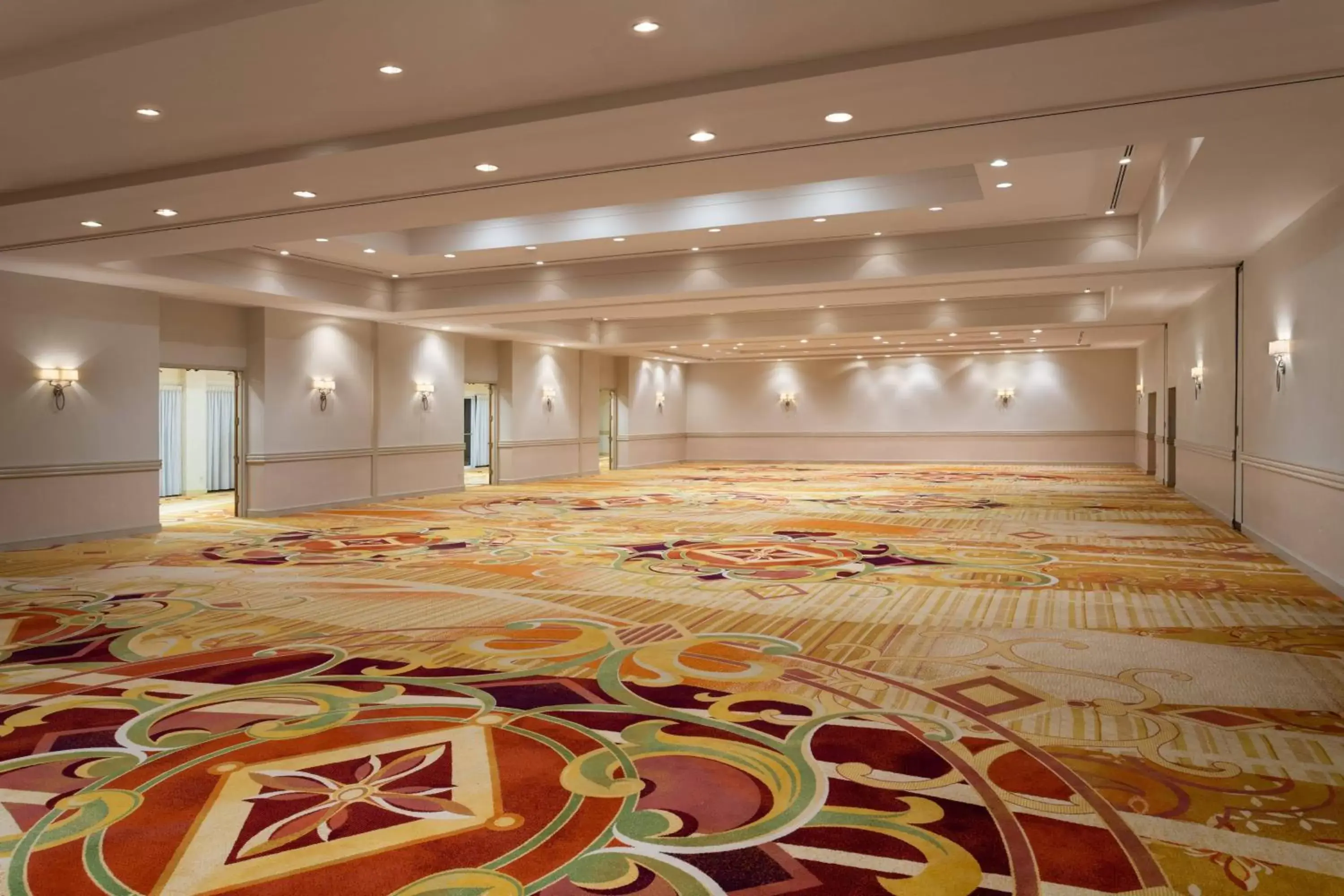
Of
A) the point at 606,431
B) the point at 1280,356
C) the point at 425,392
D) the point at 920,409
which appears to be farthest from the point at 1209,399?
the point at 606,431

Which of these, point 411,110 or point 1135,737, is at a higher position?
point 411,110

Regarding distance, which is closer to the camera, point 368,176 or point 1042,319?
point 368,176

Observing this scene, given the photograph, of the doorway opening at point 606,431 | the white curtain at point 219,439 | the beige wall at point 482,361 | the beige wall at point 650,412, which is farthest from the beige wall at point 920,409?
the white curtain at point 219,439

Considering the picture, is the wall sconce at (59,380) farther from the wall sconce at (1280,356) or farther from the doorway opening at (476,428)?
the doorway opening at (476,428)

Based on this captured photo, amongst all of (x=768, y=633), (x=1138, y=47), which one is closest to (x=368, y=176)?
(x=768, y=633)

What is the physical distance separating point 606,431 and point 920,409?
31.5 ft

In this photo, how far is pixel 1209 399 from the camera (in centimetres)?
1300

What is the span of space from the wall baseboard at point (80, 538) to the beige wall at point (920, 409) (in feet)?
64.4

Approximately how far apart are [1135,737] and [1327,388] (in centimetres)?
518

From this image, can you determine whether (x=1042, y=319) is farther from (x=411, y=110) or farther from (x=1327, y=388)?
(x=411, y=110)

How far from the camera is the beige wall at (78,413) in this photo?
10.4 m

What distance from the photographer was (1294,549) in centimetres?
857

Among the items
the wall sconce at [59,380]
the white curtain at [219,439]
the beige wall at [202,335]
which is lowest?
the white curtain at [219,439]

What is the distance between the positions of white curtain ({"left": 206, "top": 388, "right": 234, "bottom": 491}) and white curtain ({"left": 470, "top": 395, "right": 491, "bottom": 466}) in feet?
28.4
